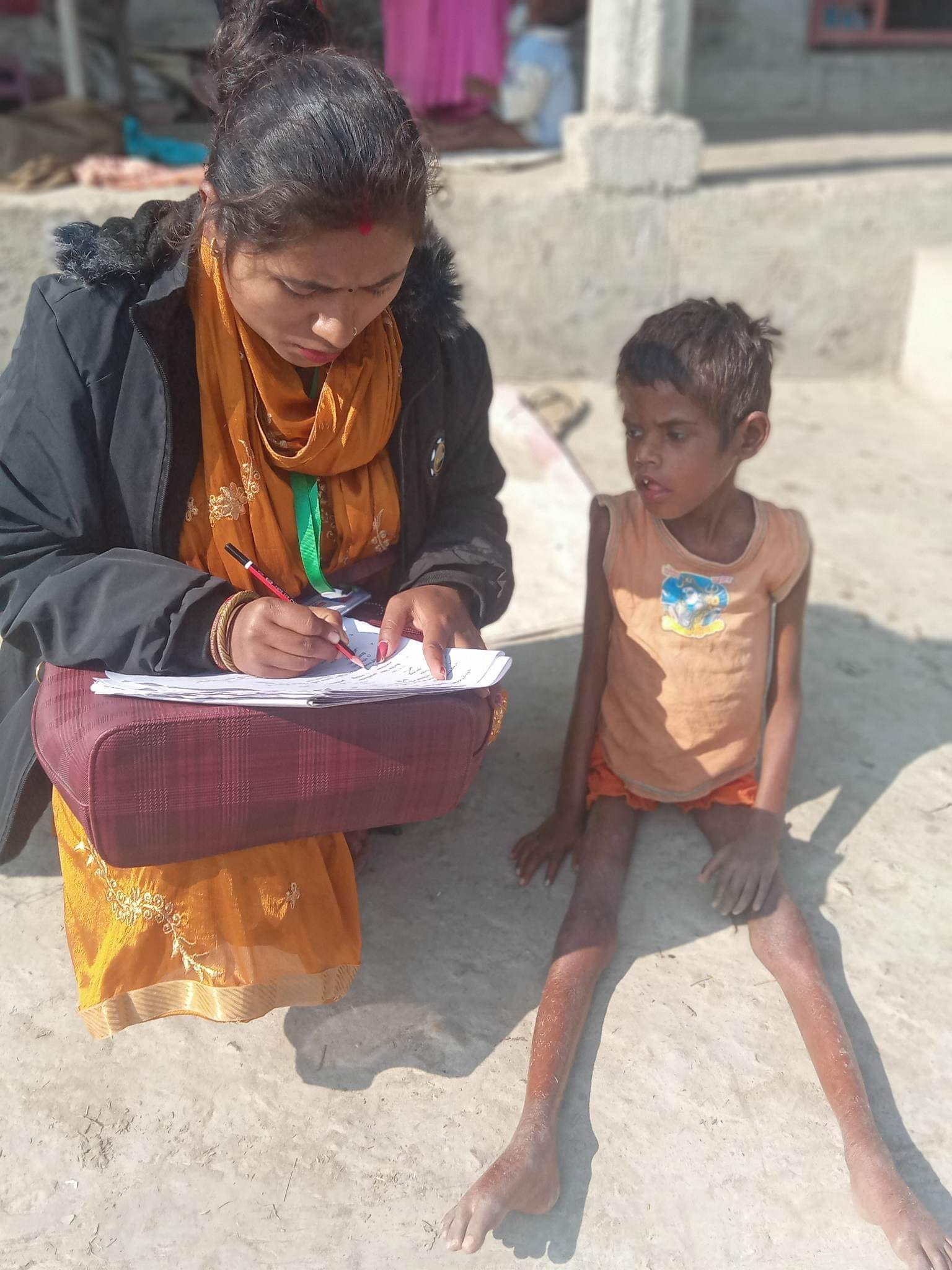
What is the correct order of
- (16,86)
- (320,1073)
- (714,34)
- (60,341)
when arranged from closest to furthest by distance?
1. (60,341)
2. (320,1073)
3. (16,86)
4. (714,34)

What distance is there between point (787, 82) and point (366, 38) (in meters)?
5.84

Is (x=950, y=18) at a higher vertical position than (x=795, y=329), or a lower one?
higher

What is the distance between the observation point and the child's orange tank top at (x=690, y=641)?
2326 mm

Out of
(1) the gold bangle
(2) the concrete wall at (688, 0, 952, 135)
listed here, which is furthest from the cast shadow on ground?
(2) the concrete wall at (688, 0, 952, 135)

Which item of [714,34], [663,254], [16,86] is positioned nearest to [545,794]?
[663,254]

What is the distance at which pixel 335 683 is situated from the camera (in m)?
1.68

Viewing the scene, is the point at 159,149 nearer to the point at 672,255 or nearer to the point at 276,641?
the point at 672,255

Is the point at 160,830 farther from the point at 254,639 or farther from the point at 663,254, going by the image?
the point at 663,254

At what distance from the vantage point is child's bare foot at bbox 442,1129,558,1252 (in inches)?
64.3

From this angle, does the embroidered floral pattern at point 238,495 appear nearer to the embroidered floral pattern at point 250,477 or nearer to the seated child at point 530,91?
the embroidered floral pattern at point 250,477

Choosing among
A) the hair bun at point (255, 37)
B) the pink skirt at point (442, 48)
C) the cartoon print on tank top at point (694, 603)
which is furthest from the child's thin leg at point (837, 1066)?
the pink skirt at point (442, 48)

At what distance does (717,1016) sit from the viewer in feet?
6.68

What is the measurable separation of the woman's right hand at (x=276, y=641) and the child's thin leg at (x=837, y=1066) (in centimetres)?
103

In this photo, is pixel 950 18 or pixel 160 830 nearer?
pixel 160 830
